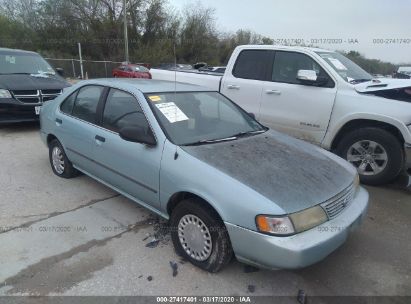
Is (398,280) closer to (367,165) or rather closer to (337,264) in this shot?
(337,264)

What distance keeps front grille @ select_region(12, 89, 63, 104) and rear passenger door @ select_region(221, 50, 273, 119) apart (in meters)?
3.85

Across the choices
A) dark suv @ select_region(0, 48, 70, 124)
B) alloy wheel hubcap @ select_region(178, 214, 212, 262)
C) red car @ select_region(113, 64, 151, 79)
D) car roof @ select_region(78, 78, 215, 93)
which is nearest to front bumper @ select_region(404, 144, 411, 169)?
car roof @ select_region(78, 78, 215, 93)

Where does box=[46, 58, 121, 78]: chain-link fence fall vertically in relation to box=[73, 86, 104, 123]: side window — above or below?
below

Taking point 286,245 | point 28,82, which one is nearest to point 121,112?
point 286,245

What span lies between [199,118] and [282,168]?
3.49ft

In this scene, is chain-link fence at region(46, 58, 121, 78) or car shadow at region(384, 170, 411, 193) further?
chain-link fence at region(46, 58, 121, 78)

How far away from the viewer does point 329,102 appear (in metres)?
5.20

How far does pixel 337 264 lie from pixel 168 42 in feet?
104

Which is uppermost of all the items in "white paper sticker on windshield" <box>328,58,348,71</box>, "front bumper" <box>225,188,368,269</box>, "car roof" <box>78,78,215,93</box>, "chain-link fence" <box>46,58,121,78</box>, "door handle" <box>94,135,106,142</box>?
"white paper sticker on windshield" <box>328,58,348,71</box>

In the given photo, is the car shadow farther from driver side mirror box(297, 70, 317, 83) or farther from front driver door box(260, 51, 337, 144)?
driver side mirror box(297, 70, 317, 83)

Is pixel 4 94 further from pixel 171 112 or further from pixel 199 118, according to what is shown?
pixel 199 118

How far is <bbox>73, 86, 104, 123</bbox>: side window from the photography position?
4.21 m

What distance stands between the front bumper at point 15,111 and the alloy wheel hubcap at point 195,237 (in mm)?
5598

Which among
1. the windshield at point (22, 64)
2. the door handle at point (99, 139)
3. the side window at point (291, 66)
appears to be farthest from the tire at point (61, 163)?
the windshield at point (22, 64)
